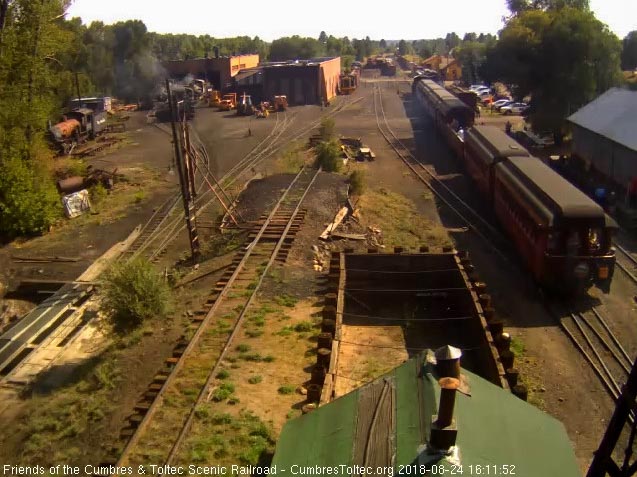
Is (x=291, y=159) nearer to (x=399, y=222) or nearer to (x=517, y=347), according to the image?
(x=399, y=222)

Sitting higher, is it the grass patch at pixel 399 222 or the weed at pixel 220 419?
the grass patch at pixel 399 222

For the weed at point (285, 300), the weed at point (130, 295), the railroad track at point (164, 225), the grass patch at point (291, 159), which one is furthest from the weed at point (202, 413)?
the grass patch at point (291, 159)

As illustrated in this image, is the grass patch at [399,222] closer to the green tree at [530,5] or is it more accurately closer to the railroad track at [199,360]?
the railroad track at [199,360]

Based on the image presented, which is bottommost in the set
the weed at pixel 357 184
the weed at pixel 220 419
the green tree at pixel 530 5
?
the weed at pixel 220 419

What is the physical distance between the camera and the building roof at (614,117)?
76.3ft

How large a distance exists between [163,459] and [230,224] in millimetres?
11042

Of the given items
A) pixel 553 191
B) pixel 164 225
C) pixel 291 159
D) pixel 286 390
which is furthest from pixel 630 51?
pixel 286 390

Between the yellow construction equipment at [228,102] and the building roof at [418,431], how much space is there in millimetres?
46639

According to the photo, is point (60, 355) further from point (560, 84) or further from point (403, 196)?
point (560, 84)

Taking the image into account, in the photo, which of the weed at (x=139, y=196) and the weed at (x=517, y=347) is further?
the weed at (x=139, y=196)

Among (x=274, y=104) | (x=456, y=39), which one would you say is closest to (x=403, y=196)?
(x=274, y=104)

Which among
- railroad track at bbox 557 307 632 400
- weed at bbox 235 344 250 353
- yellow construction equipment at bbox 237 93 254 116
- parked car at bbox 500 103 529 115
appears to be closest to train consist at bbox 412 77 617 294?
railroad track at bbox 557 307 632 400

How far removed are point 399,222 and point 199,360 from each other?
1079 centimetres

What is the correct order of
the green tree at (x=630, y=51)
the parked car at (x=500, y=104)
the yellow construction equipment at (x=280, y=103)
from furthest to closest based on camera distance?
the green tree at (x=630, y=51)
the yellow construction equipment at (x=280, y=103)
the parked car at (x=500, y=104)
